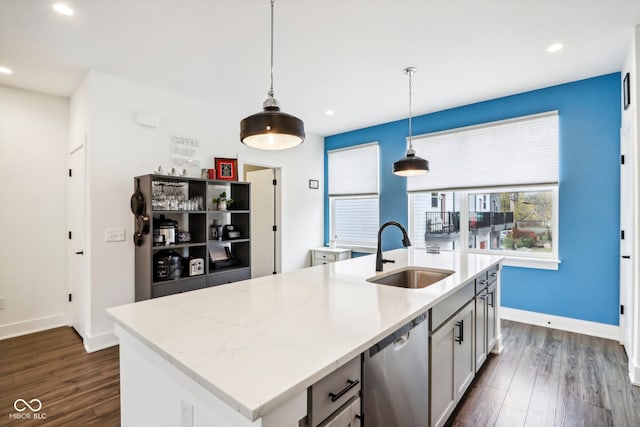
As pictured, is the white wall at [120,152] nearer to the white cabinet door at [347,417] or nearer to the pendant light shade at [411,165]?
the pendant light shade at [411,165]

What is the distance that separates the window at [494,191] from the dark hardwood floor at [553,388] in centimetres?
101

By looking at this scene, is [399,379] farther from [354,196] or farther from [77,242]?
[354,196]

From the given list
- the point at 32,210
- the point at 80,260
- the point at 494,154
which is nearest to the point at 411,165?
the point at 494,154

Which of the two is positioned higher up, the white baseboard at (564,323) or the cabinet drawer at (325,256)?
the cabinet drawer at (325,256)

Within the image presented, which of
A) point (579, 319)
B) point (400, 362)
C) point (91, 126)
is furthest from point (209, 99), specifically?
point (579, 319)

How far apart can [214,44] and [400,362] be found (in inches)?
110

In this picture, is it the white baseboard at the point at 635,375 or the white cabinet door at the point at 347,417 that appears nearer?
the white cabinet door at the point at 347,417

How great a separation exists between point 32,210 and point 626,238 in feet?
20.7

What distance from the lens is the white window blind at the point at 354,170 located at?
17.4 ft

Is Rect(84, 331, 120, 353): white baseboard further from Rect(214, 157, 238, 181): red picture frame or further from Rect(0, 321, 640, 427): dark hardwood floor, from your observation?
Rect(214, 157, 238, 181): red picture frame

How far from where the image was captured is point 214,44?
270cm

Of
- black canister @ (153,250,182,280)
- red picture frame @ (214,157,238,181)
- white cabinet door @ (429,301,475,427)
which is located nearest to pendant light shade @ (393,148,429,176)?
white cabinet door @ (429,301,475,427)

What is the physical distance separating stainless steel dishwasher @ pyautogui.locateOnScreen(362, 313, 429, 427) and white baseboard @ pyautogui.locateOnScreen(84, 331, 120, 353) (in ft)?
10.3

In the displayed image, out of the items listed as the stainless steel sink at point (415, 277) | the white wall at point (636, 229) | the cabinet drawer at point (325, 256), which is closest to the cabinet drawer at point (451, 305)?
the stainless steel sink at point (415, 277)
